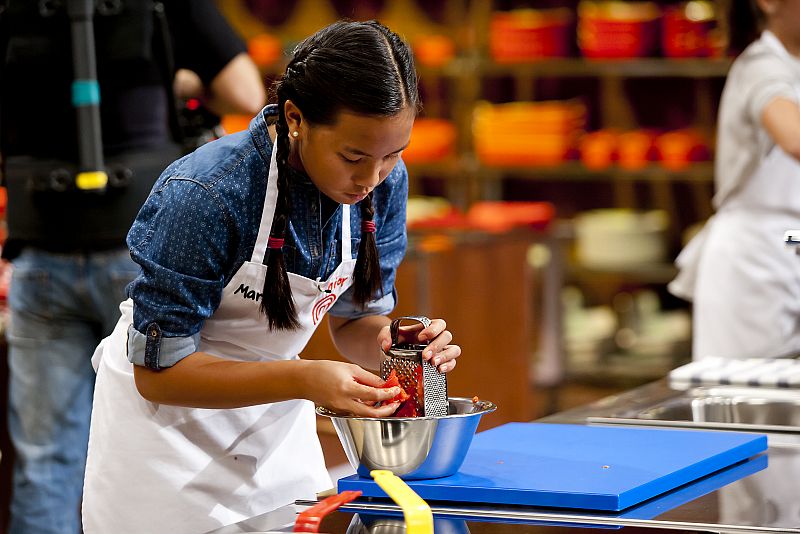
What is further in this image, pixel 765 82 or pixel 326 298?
pixel 765 82

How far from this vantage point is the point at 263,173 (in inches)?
73.5

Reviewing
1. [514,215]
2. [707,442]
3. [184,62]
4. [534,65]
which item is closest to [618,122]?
[534,65]

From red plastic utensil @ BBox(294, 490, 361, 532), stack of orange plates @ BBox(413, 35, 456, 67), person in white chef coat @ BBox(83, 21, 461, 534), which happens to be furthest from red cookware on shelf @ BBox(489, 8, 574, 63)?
red plastic utensil @ BBox(294, 490, 361, 532)

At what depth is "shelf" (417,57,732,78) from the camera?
6.18m

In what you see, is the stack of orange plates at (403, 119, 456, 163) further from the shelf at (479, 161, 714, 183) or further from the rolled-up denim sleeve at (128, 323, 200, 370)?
the rolled-up denim sleeve at (128, 323, 200, 370)

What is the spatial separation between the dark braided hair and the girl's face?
0.04 feet

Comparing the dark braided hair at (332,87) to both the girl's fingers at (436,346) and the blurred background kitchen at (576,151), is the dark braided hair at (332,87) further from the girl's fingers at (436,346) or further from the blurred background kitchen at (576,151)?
the blurred background kitchen at (576,151)

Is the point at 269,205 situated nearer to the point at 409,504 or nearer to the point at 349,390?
the point at 349,390

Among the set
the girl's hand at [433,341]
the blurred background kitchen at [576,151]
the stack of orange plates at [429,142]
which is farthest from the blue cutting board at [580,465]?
the stack of orange plates at [429,142]

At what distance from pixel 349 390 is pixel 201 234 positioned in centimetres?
34

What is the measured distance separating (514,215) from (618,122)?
1238 millimetres

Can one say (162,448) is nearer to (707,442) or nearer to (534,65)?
(707,442)

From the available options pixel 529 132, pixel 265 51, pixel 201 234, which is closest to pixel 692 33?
pixel 529 132

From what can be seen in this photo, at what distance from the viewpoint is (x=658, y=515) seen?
1.58 m
